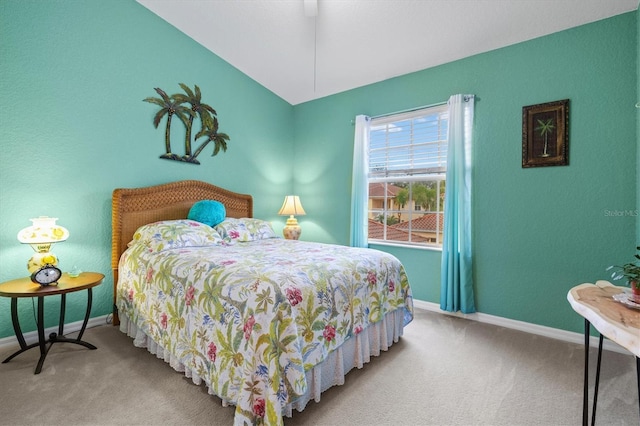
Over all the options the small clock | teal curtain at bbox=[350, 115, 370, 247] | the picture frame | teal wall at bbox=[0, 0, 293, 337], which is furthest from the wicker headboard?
the picture frame

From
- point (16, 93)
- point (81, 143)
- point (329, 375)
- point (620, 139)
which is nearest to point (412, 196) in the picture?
point (620, 139)

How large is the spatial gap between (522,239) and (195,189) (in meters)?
3.37

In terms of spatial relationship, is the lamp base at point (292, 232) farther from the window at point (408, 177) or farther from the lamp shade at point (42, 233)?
the lamp shade at point (42, 233)

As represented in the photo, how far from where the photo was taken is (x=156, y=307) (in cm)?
200

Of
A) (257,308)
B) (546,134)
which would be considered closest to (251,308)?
(257,308)

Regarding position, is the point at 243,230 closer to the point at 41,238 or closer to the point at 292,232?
the point at 292,232

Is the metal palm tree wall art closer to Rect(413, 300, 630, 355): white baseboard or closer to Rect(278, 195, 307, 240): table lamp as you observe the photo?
Rect(278, 195, 307, 240): table lamp

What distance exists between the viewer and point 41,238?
207 centimetres

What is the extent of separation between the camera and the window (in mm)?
3240

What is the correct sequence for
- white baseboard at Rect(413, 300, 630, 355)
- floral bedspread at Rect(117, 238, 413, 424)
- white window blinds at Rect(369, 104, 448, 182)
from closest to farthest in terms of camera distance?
floral bedspread at Rect(117, 238, 413, 424) → white baseboard at Rect(413, 300, 630, 355) → white window blinds at Rect(369, 104, 448, 182)

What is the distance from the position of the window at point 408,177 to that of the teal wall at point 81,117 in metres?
2.09

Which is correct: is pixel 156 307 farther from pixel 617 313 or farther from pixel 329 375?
pixel 617 313

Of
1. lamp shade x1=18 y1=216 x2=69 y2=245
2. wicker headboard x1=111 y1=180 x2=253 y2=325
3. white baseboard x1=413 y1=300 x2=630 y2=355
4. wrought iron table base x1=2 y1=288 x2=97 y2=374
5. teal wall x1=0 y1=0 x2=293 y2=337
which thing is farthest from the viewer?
wicker headboard x1=111 y1=180 x2=253 y2=325

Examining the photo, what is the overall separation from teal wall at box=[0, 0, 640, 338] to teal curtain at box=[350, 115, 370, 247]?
1.56ft
